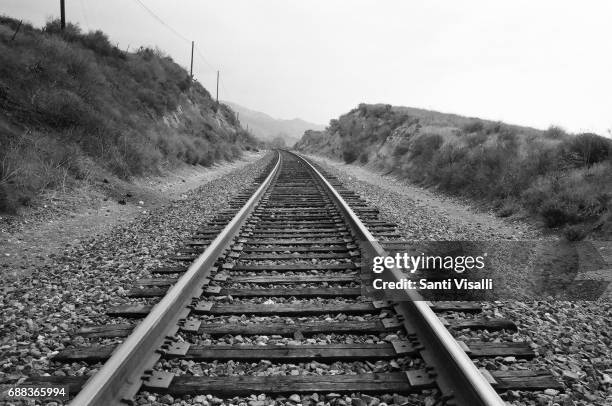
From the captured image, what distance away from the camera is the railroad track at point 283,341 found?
2.35m

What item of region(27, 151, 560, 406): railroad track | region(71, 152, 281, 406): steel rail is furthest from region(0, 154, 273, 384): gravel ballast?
region(71, 152, 281, 406): steel rail

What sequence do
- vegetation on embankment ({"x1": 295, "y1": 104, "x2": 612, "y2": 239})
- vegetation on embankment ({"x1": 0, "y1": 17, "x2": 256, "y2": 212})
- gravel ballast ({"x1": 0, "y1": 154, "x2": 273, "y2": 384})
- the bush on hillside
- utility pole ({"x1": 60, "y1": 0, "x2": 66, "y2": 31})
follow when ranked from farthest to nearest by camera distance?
utility pole ({"x1": 60, "y1": 0, "x2": 66, "y2": 31}) < the bush on hillside < vegetation on embankment ({"x1": 0, "y1": 17, "x2": 256, "y2": 212}) < vegetation on embankment ({"x1": 295, "y1": 104, "x2": 612, "y2": 239}) < gravel ballast ({"x1": 0, "y1": 154, "x2": 273, "y2": 384})

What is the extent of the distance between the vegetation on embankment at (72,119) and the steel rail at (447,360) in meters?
6.61

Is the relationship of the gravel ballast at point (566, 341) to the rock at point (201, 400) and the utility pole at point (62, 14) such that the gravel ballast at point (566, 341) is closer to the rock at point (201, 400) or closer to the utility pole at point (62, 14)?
the rock at point (201, 400)

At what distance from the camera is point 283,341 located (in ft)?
9.70

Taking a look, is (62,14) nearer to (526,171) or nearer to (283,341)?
(526,171)

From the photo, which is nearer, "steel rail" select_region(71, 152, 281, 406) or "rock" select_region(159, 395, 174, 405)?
"steel rail" select_region(71, 152, 281, 406)

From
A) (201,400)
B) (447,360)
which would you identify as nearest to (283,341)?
(201,400)

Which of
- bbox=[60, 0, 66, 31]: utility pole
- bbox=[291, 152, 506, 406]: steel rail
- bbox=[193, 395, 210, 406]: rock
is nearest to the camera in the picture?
bbox=[291, 152, 506, 406]: steel rail

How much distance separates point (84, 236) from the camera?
20.7 feet

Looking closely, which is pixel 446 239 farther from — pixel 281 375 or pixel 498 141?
A: pixel 498 141

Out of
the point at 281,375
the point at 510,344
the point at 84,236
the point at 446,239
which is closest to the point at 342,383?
the point at 281,375

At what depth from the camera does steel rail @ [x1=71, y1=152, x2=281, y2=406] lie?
2.14 metres

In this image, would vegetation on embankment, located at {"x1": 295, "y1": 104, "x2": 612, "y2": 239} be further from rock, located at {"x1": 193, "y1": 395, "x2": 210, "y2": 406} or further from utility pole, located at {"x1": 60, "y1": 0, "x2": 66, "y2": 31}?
utility pole, located at {"x1": 60, "y1": 0, "x2": 66, "y2": 31}
